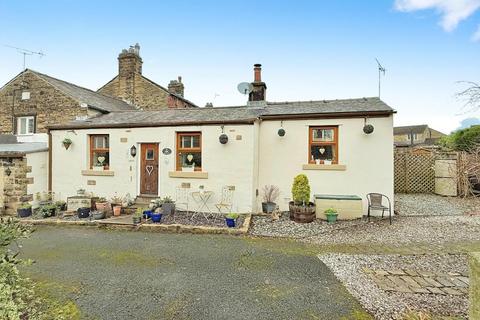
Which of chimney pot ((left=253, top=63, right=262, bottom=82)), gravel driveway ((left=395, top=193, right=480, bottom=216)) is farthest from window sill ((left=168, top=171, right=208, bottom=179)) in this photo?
gravel driveway ((left=395, top=193, right=480, bottom=216))

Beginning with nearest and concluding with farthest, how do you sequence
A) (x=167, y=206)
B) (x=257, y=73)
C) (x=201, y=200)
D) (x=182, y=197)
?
(x=167, y=206) → (x=201, y=200) → (x=182, y=197) → (x=257, y=73)

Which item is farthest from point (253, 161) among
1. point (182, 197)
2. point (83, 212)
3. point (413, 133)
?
point (413, 133)

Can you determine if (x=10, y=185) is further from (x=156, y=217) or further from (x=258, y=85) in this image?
(x=258, y=85)

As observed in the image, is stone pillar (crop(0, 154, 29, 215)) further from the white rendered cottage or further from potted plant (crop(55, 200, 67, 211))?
potted plant (crop(55, 200, 67, 211))

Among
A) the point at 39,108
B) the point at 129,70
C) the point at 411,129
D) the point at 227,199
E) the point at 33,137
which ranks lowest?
the point at 227,199

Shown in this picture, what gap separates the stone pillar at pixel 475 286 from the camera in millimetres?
2191

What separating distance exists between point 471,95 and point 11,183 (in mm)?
13582

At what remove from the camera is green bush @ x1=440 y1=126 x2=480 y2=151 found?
284 cm

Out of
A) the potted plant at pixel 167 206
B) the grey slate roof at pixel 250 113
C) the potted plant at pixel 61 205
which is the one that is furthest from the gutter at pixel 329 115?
the potted plant at pixel 61 205

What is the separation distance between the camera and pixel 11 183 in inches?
369

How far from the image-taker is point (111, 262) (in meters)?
5.18

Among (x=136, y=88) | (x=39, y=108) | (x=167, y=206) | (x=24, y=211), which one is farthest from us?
(x=136, y=88)

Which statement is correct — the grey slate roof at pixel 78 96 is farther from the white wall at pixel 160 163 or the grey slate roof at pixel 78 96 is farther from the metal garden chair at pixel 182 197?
the metal garden chair at pixel 182 197

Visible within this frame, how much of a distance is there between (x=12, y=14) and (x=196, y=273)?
47.1 feet
